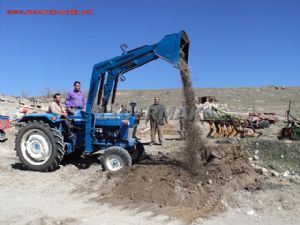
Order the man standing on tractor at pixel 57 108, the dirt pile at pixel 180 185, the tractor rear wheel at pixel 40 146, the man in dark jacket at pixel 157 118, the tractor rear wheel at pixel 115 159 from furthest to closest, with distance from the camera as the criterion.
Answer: the man in dark jacket at pixel 157 118
the man standing on tractor at pixel 57 108
the tractor rear wheel at pixel 40 146
the tractor rear wheel at pixel 115 159
the dirt pile at pixel 180 185

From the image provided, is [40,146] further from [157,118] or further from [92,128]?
[157,118]

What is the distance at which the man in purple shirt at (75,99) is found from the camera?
9992mm

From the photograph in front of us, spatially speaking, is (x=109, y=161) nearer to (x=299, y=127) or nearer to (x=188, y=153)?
(x=188, y=153)

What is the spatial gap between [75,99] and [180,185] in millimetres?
3913

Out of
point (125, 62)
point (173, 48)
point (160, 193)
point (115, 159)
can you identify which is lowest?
point (160, 193)

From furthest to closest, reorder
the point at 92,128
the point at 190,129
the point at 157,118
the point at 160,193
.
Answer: the point at 157,118 < the point at 92,128 < the point at 190,129 < the point at 160,193

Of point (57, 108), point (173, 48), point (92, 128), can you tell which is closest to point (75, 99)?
point (57, 108)

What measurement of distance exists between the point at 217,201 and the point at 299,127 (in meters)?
7.41

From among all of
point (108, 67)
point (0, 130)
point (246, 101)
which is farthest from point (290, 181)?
point (246, 101)

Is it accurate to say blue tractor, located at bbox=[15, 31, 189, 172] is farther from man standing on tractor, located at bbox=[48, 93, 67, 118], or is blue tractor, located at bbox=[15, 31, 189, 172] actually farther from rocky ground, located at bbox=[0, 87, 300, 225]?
rocky ground, located at bbox=[0, 87, 300, 225]

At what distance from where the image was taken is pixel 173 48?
336 inches

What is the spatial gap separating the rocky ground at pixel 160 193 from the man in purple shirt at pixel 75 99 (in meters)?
1.42

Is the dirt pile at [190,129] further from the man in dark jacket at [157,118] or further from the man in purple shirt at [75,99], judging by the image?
the man in dark jacket at [157,118]

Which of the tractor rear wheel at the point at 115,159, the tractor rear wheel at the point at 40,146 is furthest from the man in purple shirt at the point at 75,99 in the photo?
the tractor rear wheel at the point at 115,159
